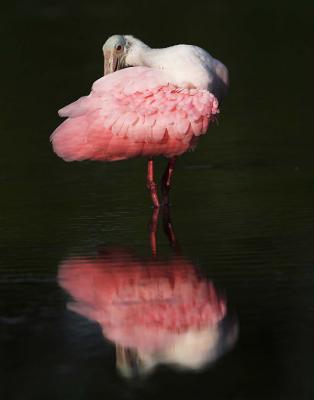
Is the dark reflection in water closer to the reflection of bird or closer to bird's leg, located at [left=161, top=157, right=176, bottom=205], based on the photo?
the reflection of bird

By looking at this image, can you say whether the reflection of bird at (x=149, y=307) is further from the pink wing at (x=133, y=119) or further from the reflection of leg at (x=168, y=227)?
the pink wing at (x=133, y=119)

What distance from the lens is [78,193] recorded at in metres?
12.1

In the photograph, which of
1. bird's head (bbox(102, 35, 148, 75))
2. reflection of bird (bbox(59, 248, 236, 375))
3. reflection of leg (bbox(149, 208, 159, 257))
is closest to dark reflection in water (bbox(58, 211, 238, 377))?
reflection of bird (bbox(59, 248, 236, 375))

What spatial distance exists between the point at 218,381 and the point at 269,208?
4620 mm

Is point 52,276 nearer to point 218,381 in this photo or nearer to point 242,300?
point 242,300

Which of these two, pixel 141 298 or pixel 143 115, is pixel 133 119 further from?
pixel 141 298

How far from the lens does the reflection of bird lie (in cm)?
690

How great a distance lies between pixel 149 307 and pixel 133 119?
14.1 feet

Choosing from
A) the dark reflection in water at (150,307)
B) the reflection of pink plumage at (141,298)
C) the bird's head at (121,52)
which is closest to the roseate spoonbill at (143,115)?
the bird's head at (121,52)

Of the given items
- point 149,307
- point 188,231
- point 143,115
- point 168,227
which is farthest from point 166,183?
point 149,307

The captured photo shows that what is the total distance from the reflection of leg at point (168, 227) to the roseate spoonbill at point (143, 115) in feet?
2.02

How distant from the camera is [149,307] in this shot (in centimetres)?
775

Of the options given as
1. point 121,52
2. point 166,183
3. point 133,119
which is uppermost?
point 121,52

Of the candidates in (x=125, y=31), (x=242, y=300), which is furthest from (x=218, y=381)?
(x=125, y=31)
